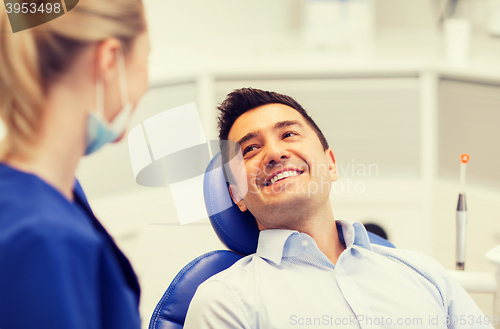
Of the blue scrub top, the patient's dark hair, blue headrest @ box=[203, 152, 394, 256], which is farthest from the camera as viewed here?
the patient's dark hair

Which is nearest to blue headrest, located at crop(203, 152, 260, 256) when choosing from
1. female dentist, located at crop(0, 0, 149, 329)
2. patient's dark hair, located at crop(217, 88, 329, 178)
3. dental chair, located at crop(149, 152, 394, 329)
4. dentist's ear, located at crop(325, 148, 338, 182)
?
dental chair, located at crop(149, 152, 394, 329)

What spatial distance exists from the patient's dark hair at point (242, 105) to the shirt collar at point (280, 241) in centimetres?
24

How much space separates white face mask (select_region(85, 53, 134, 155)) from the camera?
0.61 m

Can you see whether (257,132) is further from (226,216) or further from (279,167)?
(226,216)

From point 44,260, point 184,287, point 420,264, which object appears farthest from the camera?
point 420,264

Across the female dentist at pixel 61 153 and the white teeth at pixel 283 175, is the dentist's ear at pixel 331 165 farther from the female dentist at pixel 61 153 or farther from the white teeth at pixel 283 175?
the female dentist at pixel 61 153

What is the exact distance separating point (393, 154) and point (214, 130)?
39.2 inches

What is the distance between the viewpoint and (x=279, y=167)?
104cm

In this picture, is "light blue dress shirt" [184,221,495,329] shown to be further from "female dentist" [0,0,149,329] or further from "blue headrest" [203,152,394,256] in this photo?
"female dentist" [0,0,149,329]

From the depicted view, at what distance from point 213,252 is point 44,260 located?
0.53m

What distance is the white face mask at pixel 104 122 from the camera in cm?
61

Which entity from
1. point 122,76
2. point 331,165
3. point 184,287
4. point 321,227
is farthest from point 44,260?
point 331,165

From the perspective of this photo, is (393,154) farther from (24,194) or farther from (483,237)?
(24,194)

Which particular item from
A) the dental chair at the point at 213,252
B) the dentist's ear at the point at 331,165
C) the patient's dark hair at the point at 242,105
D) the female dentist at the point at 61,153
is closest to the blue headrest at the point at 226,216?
the dental chair at the point at 213,252
